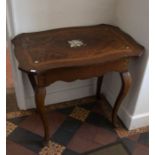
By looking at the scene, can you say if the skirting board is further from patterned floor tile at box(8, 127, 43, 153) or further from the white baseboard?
patterned floor tile at box(8, 127, 43, 153)

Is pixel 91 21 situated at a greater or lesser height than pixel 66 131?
greater

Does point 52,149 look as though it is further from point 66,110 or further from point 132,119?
point 132,119

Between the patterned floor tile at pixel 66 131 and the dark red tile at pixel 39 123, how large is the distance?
4 centimetres

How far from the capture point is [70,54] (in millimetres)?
1371

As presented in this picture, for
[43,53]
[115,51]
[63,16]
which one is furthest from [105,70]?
[63,16]

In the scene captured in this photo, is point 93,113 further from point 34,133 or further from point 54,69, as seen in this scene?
point 54,69

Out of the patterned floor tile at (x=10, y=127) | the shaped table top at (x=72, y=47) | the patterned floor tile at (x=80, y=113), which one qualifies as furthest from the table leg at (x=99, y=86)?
the patterned floor tile at (x=10, y=127)

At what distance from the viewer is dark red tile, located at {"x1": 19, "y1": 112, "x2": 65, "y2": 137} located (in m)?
1.79

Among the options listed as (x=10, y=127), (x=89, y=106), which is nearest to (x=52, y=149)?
(x=10, y=127)

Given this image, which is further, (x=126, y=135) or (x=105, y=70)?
(x=126, y=135)

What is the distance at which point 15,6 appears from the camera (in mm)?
1475

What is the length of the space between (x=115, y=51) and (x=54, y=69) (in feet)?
1.31

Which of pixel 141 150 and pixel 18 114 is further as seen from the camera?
pixel 18 114

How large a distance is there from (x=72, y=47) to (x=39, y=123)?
73cm
